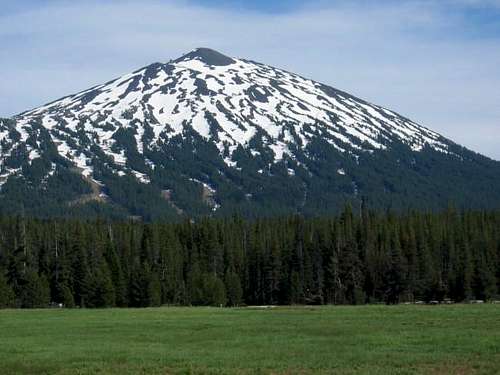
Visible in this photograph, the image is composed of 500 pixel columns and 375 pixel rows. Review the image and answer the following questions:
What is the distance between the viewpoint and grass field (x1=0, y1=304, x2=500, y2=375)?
3850cm

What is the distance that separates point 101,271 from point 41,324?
46.0m

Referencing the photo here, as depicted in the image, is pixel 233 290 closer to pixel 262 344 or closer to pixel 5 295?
Answer: pixel 5 295

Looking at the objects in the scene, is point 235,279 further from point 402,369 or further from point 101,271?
point 402,369

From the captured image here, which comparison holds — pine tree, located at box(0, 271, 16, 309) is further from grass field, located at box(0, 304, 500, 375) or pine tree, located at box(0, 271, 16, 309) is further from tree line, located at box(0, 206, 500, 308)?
grass field, located at box(0, 304, 500, 375)

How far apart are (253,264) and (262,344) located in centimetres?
8286

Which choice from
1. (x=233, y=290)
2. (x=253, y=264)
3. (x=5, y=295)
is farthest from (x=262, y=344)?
(x=253, y=264)

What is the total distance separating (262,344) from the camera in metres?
48.4

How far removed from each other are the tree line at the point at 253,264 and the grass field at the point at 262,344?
44.1 meters

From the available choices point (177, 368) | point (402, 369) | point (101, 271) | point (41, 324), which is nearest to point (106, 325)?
point (41, 324)

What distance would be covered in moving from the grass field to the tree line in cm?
4414

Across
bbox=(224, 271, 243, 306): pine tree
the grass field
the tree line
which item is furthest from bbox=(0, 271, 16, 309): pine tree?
the grass field

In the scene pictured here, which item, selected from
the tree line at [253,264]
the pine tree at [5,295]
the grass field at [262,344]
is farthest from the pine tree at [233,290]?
the grass field at [262,344]

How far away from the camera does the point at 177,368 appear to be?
3834 centimetres

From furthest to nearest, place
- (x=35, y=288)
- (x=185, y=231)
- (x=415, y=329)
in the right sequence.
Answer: (x=185, y=231) → (x=35, y=288) → (x=415, y=329)
